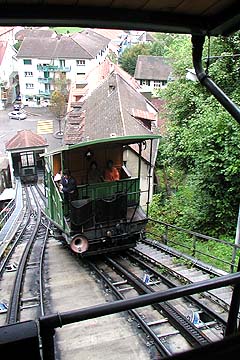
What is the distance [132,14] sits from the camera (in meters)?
3.18

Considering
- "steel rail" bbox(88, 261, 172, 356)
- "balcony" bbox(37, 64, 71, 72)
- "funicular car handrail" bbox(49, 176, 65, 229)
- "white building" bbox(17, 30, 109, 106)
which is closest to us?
"steel rail" bbox(88, 261, 172, 356)

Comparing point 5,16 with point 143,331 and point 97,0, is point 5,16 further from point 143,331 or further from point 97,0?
point 143,331

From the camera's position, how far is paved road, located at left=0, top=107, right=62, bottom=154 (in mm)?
38156

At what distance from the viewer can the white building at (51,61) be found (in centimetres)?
4531

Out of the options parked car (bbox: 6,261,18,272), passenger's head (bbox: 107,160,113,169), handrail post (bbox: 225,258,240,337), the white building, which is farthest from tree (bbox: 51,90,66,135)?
handrail post (bbox: 225,258,240,337)

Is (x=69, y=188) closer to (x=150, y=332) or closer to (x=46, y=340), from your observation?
(x=150, y=332)

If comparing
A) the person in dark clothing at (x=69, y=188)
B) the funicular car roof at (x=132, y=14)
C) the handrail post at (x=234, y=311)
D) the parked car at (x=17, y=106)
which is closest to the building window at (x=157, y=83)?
Answer: the parked car at (x=17, y=106)

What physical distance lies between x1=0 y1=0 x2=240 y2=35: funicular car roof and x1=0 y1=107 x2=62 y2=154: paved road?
3306 cm

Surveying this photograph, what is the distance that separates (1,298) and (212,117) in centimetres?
710

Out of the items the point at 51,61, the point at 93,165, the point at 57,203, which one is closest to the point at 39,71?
the point at 51,61

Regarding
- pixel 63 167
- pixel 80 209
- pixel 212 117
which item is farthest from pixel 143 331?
pixel 212 117

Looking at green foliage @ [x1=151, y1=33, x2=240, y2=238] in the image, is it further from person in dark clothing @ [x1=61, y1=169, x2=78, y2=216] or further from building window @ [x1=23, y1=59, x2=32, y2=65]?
building window @ [x1=23, y1=59, x2=32, y2=65]

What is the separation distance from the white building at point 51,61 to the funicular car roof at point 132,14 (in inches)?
1660

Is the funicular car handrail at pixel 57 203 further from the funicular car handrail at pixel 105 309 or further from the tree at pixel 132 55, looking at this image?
the tree at pixel 132 55
